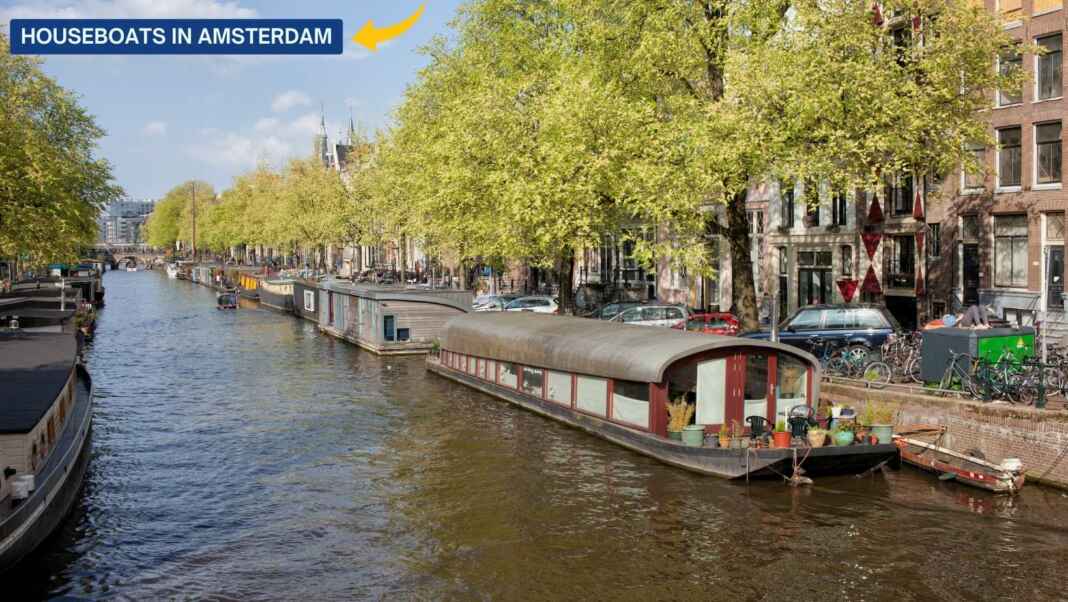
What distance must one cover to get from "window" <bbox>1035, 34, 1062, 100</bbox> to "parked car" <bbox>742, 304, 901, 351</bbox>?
1278cm

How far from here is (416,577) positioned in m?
18.2

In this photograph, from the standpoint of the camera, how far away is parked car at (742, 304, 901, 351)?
30.6 meters

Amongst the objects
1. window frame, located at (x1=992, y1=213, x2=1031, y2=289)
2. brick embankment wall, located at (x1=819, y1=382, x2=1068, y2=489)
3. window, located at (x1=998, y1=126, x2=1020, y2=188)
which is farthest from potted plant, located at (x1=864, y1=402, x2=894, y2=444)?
window, located at (x1=998, y1=126, x2=1020, y2=188)

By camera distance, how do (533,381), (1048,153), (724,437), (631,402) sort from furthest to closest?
1. (1048,153)
2. (533,381)
3. (631,402)
4. (724,437)

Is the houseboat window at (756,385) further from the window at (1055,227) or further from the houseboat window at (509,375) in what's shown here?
the window at (1055,227)

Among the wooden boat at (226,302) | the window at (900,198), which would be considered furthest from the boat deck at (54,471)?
the wooden boat at (226,302)

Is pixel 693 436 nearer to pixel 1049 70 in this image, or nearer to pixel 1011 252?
pixel 1011 252

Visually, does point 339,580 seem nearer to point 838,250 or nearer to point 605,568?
point 605,568

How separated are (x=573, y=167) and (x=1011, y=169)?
16.9 m

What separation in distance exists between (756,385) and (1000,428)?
18.5 feet

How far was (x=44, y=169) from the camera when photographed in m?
44.7

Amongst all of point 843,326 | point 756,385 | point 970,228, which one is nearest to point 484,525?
point 756,385

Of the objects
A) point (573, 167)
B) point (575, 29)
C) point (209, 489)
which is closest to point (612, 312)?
point (573, 167)

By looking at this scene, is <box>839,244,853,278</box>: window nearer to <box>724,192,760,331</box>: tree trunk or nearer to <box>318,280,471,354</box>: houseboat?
<box>724,192,760,331</box>: tree trunk
